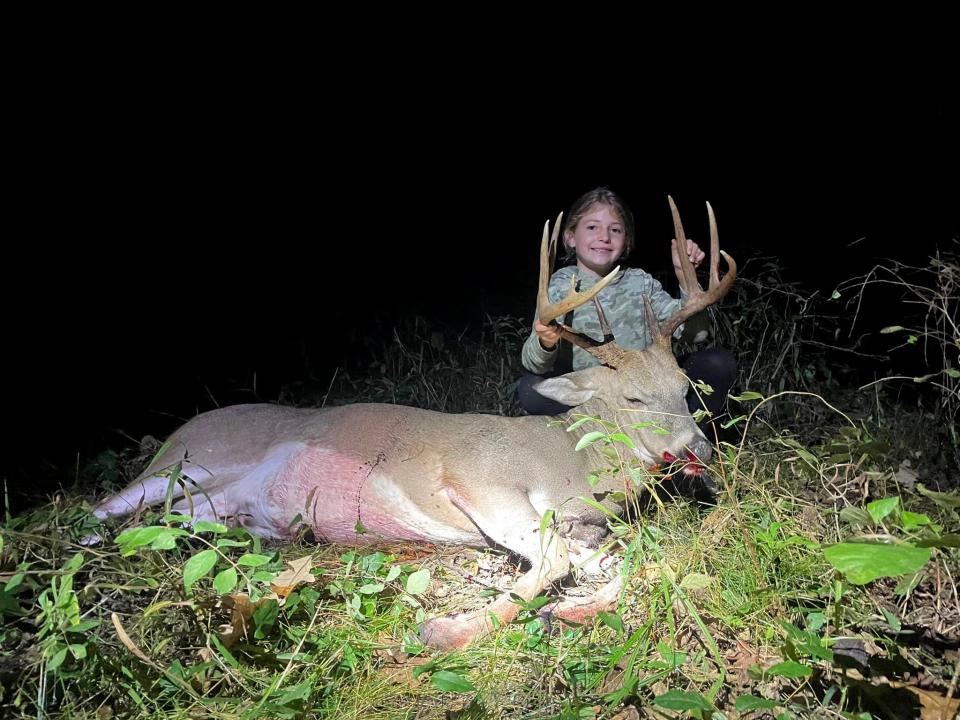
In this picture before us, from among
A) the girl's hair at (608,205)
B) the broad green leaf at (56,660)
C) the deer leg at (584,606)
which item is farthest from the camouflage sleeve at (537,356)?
the broad green leaf at (56,660)

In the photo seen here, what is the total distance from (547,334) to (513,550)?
2.88ft

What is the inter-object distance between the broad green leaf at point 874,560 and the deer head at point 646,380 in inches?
49.6

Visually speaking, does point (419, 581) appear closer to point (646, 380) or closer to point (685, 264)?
point (646, 380)

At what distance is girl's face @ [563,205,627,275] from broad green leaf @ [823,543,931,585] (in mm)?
2178

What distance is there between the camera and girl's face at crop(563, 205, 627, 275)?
3.31 meters

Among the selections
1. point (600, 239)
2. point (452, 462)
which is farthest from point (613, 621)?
point (600, 239)

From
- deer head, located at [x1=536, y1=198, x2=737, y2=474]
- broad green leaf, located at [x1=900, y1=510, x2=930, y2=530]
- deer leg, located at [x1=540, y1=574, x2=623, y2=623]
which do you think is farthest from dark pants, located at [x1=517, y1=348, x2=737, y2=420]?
broad green leaf, located at [x1=900, y1=510, x2=930, y2=530]

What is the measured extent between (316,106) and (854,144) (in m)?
5.56

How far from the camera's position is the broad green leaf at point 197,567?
5.44 ft

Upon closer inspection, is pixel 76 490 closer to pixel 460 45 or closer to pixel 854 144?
pixel 460 45

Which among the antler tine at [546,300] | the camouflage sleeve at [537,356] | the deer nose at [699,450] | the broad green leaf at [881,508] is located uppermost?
the antler tine at [546,300]

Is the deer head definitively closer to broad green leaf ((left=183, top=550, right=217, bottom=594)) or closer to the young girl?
the young girl

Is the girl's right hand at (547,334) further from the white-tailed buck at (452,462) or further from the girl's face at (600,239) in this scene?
the girl's face at (600,239)

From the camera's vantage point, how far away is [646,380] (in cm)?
278
